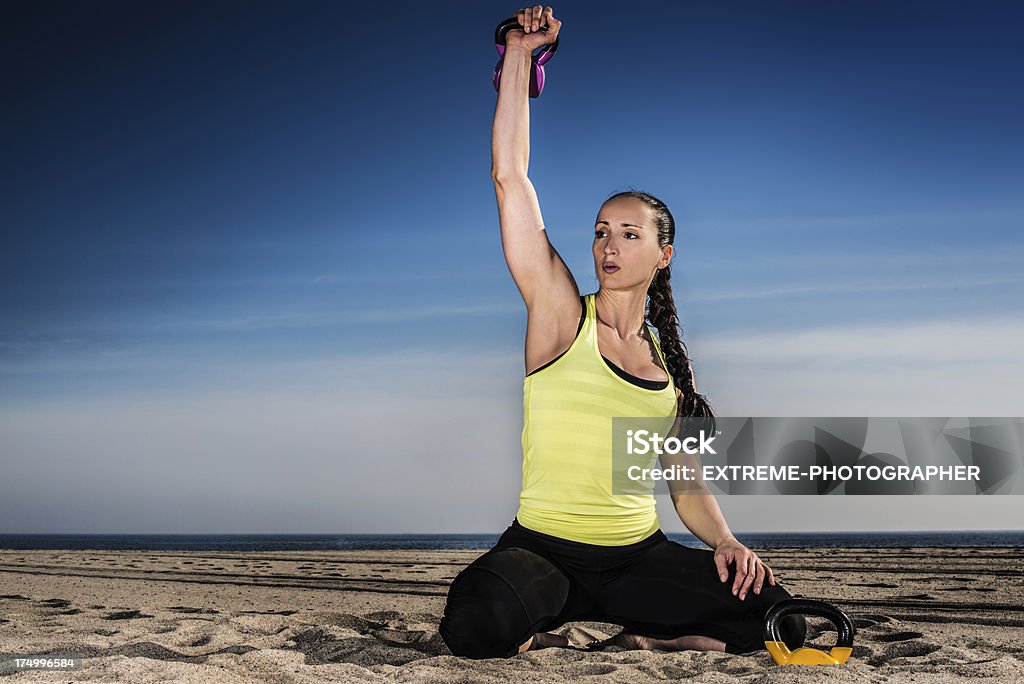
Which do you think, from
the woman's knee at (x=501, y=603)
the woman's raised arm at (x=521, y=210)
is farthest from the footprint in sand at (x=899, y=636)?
the woman's raised arm at (x=521, y=210)

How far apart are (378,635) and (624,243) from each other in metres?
1.81

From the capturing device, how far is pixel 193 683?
206 cm

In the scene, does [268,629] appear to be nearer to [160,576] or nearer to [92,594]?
[92,594]

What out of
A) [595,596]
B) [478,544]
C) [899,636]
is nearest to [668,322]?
[595,596]

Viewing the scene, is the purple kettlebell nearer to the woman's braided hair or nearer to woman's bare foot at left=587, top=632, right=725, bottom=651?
the woman's braided hair

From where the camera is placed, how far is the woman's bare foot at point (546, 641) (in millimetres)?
2721

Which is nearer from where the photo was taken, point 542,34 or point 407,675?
point 407,675

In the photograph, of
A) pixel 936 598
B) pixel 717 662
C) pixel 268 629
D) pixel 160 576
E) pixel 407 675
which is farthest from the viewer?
pixel 160 576

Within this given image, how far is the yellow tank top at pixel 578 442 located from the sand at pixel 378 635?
0.41 metres

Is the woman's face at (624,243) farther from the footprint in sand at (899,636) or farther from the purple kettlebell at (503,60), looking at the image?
the footprint in sand at (899,636)

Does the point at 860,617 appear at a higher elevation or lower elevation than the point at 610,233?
lower

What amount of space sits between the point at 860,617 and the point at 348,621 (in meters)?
2.42

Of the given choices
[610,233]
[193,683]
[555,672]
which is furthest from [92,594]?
[610,233]

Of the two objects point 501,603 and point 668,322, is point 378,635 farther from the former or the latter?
point 668,322
